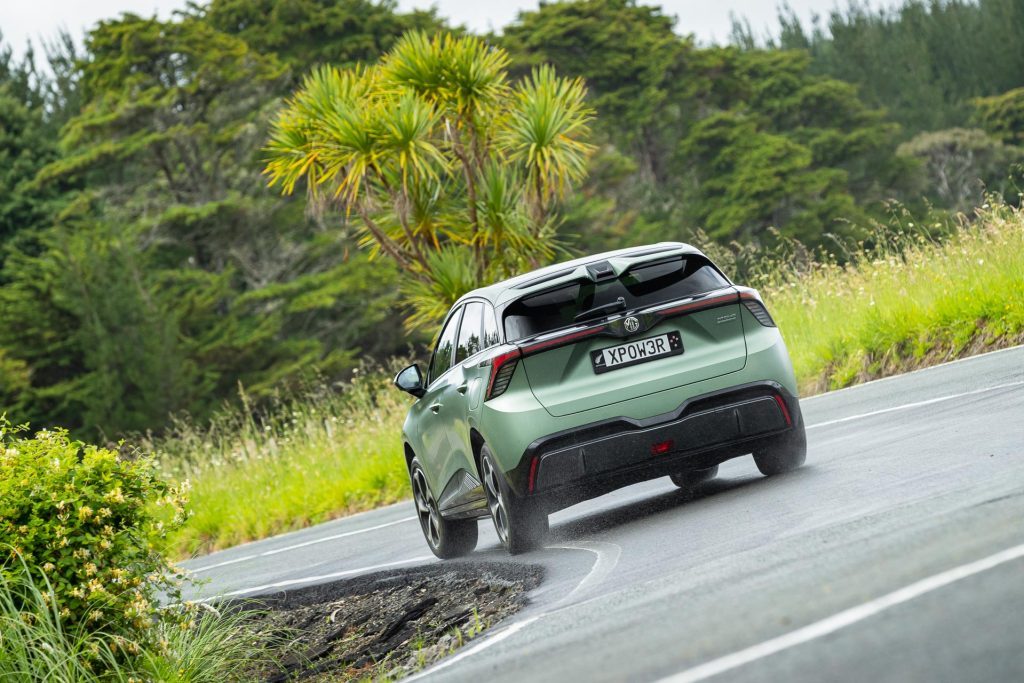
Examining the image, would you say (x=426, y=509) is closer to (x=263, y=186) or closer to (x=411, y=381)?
(x=411, y=381)

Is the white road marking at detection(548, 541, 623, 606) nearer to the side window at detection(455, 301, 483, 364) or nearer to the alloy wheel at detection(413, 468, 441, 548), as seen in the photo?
the side window at detection(455, 301, 483, 364)

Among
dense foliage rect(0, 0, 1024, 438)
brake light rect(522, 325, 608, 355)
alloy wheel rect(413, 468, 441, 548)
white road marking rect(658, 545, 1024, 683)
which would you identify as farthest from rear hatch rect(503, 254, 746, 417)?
dense foliage rect(0, 0, 1024, 438)

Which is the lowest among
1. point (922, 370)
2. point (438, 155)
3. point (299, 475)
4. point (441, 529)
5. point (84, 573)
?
point (922, 370)

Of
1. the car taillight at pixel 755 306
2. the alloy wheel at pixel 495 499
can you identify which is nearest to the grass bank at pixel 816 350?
the car taillight at pixel 755 306

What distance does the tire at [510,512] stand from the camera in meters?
8.09

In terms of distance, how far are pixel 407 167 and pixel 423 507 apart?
791cm

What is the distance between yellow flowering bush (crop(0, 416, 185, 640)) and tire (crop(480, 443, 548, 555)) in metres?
2.03

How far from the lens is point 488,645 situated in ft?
20.4

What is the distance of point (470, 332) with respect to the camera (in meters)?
9.09

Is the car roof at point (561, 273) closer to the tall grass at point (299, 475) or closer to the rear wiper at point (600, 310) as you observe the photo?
the rear wiper at point (600, 310)

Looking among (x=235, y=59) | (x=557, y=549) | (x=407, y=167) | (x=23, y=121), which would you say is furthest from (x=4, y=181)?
(x=557, y=549)

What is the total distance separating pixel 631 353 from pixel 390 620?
215 cm

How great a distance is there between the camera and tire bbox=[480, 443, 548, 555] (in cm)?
809

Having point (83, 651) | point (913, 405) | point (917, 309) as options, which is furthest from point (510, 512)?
point (917, 309)
